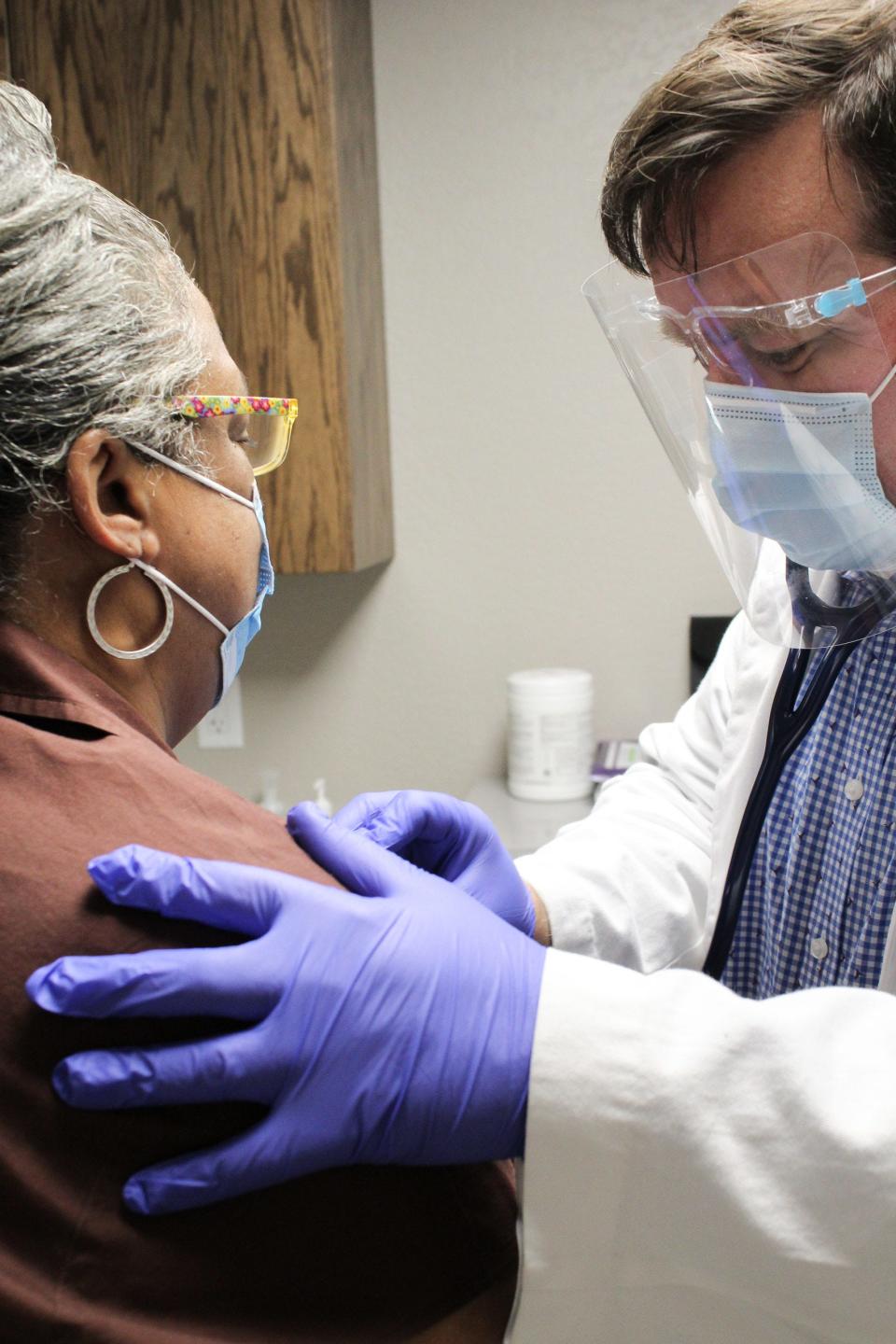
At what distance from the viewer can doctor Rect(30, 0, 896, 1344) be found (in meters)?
0.69

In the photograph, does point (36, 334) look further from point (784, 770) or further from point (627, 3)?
point (627, 3)

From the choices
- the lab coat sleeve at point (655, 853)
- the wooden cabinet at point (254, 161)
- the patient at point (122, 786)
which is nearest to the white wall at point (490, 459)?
the wooden cabinet at point (254, 161)

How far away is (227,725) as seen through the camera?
2.40 meters

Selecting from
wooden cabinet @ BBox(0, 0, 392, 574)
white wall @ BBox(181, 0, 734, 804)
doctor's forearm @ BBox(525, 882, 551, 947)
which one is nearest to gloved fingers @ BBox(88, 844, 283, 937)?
doctor's forearm @ BBox(525, 882, 551, 947)

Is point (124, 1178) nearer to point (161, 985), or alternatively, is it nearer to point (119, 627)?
point (161, 985)

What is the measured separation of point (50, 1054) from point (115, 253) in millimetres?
530

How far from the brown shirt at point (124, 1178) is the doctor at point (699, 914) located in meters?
0.03

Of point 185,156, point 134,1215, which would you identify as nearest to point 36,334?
point 134,1215

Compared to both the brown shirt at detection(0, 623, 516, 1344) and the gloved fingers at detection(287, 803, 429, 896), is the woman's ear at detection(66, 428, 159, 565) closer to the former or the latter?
the brown shirt at detection(0, 623, 516, 1344)

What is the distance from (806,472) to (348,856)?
555mm

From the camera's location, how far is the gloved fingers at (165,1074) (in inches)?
24.4

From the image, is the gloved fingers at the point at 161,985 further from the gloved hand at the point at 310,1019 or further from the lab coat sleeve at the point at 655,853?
the lab coat sleeve at the point at 655,853

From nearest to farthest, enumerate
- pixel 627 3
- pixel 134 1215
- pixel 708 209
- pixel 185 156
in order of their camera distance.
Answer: pixel 134 1215, pixel 708 209, pixel 185 156, pixel 627 3

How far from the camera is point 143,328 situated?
0.80 meters
